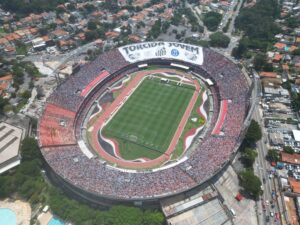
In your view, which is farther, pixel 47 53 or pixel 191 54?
pixel 47 53

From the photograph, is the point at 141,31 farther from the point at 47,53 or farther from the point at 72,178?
the point at 72,178

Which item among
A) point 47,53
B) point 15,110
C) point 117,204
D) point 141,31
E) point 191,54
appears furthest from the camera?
point 141,31

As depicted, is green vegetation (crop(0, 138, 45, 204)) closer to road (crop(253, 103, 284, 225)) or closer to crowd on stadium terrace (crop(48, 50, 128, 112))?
crowd on stadium terrace (crop(48, 50, 128, 112))

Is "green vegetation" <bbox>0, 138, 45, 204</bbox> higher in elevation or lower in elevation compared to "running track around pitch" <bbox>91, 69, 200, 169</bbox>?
higher

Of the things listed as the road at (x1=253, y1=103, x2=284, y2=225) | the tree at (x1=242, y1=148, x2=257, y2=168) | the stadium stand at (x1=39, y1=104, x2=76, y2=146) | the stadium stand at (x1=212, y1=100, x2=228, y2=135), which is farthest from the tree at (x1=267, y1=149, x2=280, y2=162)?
the stadium stand at (x1=39, y1=104, x2=76, y2=146)

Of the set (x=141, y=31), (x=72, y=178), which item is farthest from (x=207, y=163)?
(x=141, y=31)

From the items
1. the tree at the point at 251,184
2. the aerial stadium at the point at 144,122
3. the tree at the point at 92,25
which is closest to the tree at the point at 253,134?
the aerial stadium at the point at 144,122
